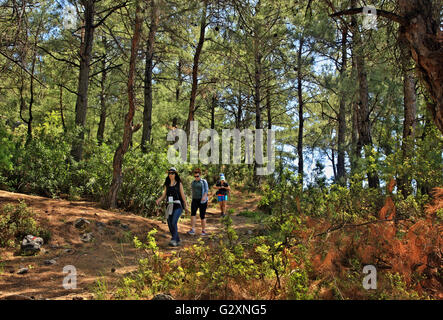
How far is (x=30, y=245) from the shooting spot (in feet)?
16.7

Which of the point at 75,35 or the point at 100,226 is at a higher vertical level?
the point at 75,35

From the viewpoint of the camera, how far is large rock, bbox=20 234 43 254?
16.6 ft

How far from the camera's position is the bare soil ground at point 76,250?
3.93 metres

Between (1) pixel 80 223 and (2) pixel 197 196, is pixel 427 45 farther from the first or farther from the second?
(1) pixel 80 223

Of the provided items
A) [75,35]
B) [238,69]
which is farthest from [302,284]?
[238,69]

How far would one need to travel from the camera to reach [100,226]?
6.34m

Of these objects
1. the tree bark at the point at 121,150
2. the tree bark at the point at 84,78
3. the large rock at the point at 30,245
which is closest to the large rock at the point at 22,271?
the large rock at the point at 30,245

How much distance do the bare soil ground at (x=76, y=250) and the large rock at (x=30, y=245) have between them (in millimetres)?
109

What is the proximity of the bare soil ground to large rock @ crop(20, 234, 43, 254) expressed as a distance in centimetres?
11

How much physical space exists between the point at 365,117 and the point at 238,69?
9206 millimetres

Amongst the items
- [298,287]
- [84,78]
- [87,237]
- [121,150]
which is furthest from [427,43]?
[84,78]

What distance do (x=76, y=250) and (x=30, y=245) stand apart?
711mm

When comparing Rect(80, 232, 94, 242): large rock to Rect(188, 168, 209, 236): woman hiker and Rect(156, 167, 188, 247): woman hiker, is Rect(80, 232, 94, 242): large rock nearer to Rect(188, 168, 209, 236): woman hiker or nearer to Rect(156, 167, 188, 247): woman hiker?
Rect(156, 167, 188, 247): woman hiker
